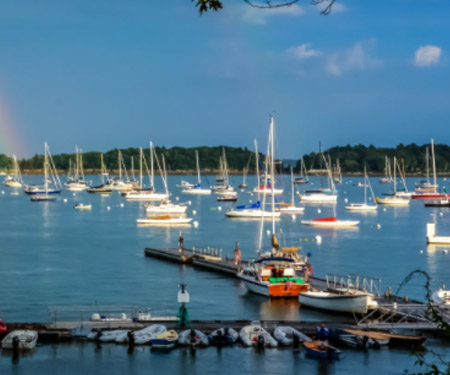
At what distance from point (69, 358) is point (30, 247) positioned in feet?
173

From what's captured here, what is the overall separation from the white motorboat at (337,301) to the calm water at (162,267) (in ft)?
2.01

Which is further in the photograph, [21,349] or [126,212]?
[126,212]

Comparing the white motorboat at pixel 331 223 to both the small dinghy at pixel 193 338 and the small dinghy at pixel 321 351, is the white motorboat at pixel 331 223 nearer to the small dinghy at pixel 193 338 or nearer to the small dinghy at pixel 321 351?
the small dinghy at pixel 193 338

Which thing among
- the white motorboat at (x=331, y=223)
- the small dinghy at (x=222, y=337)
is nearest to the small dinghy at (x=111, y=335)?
the small dinghy at (x=222, y=337)

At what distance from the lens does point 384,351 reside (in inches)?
1438

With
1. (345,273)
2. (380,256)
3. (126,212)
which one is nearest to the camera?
(345,273)

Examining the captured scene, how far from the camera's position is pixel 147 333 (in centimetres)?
3738

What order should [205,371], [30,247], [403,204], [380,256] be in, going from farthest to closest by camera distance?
[403,204], [30,247], [380,256], [205,371]

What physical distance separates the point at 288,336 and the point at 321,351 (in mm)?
2159

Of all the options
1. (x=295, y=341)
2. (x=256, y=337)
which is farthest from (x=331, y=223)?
(x=256, y=337)

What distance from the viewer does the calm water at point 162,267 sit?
1406 inches

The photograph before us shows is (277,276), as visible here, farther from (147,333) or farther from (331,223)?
(331,223)

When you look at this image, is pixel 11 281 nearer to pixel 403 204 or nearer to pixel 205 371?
pixel 205 371

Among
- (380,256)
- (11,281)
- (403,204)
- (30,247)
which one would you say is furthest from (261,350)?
(403,204)
